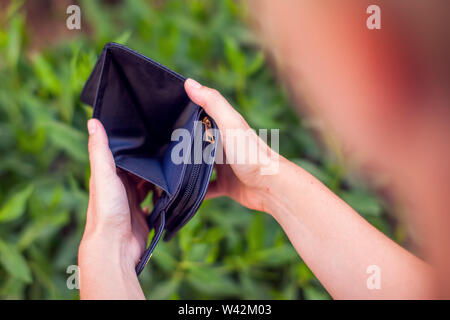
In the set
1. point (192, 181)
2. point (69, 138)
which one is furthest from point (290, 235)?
point (69, 138)

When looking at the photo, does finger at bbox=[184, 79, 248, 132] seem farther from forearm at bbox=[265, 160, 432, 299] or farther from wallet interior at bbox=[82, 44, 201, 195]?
forearm at bbox=[265, 160, 432, 299]

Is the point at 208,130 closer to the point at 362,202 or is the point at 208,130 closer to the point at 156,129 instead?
the point at 156,129

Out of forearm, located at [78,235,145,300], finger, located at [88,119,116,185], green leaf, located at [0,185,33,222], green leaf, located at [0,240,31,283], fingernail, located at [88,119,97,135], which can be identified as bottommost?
green leaf, located at [0,240,31,283]

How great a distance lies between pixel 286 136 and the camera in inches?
47.7

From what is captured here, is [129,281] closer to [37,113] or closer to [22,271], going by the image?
[22,271]

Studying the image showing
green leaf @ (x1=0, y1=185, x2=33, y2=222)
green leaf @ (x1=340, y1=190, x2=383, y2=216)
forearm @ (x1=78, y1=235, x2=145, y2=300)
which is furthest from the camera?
green leaf @ (x1=340, y1=190, x2=383, y2=216)

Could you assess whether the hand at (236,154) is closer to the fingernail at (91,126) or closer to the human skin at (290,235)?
the human skin at (290,235)

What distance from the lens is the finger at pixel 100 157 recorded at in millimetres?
638

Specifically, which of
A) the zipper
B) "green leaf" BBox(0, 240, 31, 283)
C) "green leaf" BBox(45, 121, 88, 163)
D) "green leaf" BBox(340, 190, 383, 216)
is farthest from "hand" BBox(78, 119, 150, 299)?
"green leaf" BBox(340, 190, 383, 216)

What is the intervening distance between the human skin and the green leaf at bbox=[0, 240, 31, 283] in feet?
1.15

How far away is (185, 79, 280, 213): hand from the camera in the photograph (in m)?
0.66

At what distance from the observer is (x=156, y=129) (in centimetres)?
74

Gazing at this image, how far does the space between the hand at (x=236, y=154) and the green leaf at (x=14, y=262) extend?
52 cm
